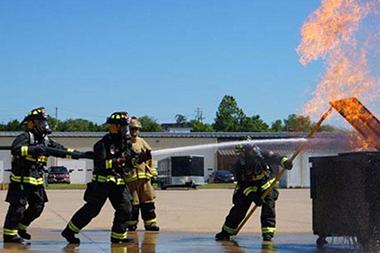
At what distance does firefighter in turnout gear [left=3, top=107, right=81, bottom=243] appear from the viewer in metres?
9.34

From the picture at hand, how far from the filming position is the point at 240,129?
96312 millimetres

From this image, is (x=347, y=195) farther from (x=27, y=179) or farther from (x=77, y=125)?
(x=77, y=125)

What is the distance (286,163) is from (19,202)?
3696 millimetres

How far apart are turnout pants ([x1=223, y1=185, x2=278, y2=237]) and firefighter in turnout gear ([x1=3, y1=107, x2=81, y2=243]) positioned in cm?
263

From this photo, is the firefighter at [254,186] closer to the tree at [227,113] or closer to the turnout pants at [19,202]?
the turnout pants at [19,202]

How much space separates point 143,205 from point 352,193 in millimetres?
4217

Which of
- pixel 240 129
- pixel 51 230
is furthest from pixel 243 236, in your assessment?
pixel 240 129

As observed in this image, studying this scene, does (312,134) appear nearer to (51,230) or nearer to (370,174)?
(370,174)

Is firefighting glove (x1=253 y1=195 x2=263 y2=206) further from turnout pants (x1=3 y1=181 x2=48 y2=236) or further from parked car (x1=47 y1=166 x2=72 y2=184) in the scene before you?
parked car (x1=47 y1=166 x2=72 y2=184)

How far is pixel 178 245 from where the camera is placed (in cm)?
956

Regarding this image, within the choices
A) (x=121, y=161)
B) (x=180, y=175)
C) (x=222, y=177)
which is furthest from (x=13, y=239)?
(x=222, y=177)

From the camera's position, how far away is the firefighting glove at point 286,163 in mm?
9771

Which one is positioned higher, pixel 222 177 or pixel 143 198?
pixel 222 177

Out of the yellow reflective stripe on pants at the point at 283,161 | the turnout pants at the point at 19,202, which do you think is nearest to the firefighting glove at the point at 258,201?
the yellow reflective stripe on pants at the point at 283,161
